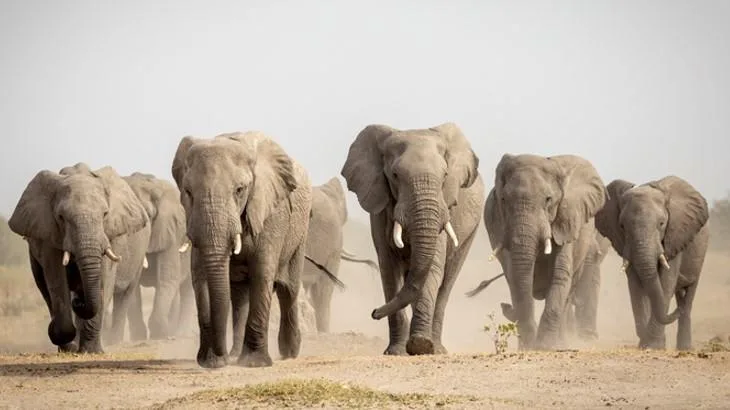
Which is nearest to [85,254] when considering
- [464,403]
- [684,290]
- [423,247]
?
[423,247]

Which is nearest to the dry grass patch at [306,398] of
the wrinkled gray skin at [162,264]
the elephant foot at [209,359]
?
the elephant foot at [209,359]

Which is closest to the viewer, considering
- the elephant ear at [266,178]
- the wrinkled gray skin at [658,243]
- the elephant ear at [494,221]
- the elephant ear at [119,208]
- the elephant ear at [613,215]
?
the elephant ear at [266,178]

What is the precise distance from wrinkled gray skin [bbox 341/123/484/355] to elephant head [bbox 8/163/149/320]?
3173 mm

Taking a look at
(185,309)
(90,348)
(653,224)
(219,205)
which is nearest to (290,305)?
(219,205)

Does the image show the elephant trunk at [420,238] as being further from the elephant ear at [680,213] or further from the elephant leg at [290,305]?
the elephant ear at [680,213]

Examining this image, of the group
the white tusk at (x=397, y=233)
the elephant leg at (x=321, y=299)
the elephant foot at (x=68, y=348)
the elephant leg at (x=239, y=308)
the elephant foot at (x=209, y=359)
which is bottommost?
the elephant foot at (x=209, y=359)

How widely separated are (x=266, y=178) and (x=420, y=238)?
2120mm

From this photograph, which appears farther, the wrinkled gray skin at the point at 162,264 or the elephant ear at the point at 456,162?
the wrinkled gray skin at the point at 162,264

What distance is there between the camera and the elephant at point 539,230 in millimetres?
21562

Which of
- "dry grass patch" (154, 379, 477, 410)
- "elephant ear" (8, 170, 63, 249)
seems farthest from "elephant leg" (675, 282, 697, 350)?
"dry grass patch" (154, 379, 477, 410)

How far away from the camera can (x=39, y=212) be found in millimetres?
20062

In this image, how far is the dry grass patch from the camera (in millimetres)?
13219

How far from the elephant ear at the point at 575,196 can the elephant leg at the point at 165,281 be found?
31.6ft

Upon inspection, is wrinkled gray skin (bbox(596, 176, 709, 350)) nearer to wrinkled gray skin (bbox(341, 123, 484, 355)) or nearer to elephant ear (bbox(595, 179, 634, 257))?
elephant ear (bbox(595, 179, 634, 257))
